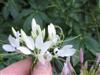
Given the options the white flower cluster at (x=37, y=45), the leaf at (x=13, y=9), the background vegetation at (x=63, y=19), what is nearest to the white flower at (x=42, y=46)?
the white flower cluster at (x=37, y=45)

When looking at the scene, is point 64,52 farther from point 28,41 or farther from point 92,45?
point 92,45

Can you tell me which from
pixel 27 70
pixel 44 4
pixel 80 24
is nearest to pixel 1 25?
pixel 44 4

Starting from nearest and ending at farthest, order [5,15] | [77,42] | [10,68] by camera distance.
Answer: [10,68]
[77,42]
[5,15]

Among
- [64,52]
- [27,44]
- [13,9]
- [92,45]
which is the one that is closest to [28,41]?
[27,44]

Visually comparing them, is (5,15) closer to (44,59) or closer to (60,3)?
(60,3)

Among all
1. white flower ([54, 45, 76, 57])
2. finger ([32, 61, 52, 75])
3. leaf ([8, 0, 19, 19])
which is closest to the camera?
finger ([32, 61, 52, 75])

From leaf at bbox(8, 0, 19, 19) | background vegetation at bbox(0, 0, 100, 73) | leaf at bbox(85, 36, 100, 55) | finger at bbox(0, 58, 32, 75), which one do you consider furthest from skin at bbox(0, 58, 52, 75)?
leaf at bbox(8, 0, 19, 19)

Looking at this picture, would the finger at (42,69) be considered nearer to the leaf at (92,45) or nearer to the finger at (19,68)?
the finger at (19,68)

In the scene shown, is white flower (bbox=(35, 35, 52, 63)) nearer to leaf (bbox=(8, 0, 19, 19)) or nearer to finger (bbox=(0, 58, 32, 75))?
finger (bbox=(0, 58, 32, 75))
